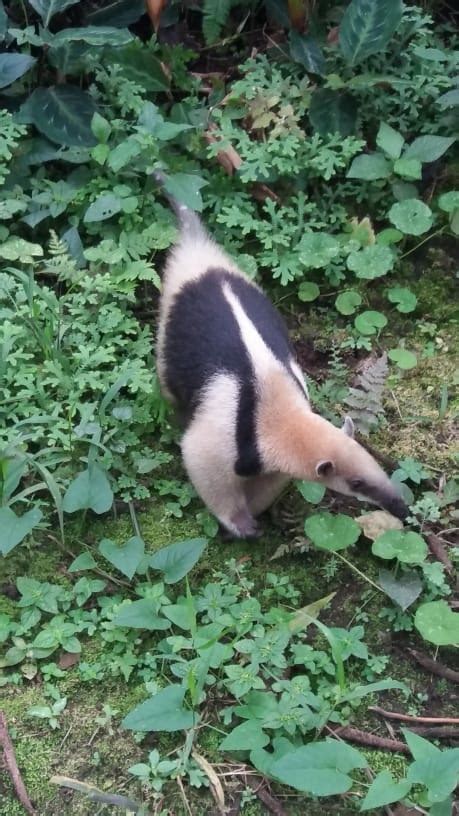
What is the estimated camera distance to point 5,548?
11.1 feet

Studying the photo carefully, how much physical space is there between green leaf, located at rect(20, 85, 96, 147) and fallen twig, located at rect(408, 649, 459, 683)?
3.00 metres

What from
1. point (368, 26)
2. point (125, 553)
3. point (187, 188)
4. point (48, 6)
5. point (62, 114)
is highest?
point (48, 6)

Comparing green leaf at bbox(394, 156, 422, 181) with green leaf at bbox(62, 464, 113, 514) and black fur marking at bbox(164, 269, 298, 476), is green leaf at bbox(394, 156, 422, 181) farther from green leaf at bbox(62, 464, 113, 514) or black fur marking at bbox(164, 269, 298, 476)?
green leaf at bbox(62, 464, 113, 514)

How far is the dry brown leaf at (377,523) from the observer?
3.80 meters

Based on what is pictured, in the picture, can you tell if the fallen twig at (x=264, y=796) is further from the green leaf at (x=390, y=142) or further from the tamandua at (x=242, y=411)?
the green leaf at (x=390, y=142)

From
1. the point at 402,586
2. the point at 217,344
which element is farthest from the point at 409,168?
the point at 402,586

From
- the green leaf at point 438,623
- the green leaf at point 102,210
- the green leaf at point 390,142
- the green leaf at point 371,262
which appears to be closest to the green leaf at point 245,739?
the green leaf at point 438,623

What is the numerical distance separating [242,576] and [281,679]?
21.6 inches

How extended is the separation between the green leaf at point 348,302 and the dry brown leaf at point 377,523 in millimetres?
1230

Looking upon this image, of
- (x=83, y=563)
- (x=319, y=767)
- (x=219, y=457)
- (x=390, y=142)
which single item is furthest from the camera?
(x=390, y=142)

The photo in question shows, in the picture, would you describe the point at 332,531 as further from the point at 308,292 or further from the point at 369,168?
the point at 369,168

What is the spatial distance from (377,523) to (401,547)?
0.26 m

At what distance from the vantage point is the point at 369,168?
4906mm

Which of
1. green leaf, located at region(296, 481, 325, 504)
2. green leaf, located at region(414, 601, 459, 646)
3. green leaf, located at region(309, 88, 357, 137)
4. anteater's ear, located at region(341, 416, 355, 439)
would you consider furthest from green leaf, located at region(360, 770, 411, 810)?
green leaf, located at region(309, 88, 357, 137)
